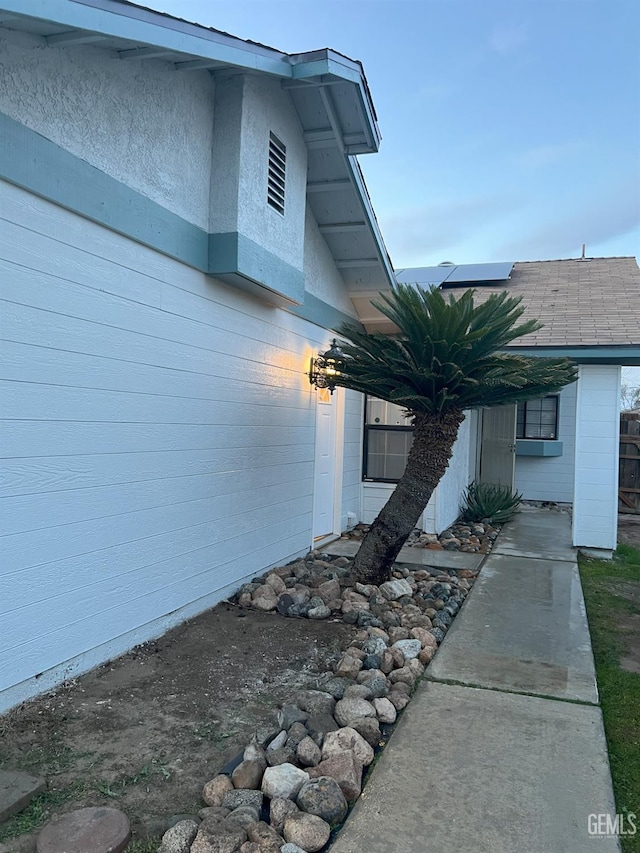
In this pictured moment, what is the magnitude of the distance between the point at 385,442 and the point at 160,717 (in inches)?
256

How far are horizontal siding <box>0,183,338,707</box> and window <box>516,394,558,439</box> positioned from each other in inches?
336

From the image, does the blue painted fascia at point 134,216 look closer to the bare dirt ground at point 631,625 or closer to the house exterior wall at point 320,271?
the house exterior wall at point 320,271

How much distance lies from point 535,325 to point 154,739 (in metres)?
4.97

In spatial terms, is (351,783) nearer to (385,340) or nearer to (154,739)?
(154,739)

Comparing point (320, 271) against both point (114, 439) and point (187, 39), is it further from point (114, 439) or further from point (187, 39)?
point (114, 439)

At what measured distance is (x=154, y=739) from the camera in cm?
322

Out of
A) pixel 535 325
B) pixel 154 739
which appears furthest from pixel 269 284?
pixel 154 739

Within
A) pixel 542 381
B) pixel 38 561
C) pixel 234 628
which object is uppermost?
pixel 542 381

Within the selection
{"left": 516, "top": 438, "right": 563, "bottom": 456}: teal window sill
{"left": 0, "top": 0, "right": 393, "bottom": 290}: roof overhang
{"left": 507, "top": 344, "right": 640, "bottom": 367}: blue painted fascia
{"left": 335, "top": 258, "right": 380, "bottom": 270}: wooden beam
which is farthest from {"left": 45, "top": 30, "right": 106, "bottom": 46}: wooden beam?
{"left": 516, "top": 438, "right": 563, "bottom": 456}: teal window sill

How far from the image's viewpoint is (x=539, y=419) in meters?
13.2

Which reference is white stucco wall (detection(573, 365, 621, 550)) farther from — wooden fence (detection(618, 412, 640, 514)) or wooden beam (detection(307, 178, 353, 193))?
wooden fence (detection(618, 412, 640, 514))

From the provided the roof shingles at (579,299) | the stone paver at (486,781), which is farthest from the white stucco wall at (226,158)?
the roof shingles at (579,299)

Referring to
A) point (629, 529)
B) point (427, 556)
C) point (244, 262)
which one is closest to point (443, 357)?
point (244, 262)

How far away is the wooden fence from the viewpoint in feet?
40.8
